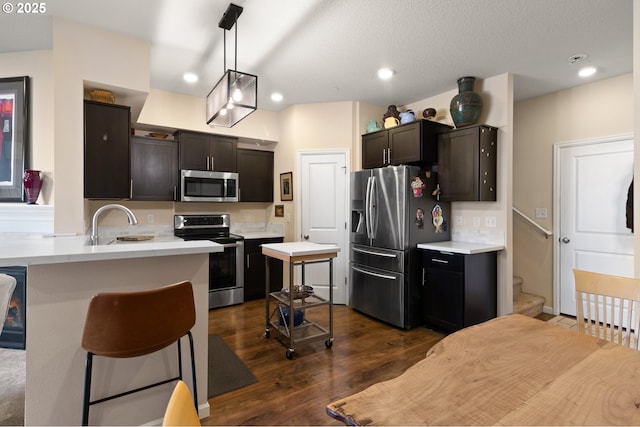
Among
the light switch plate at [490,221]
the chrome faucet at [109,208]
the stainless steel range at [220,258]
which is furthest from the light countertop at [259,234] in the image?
the light switch plate at [490,221]

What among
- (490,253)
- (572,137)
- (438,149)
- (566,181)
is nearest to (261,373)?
(490,253)

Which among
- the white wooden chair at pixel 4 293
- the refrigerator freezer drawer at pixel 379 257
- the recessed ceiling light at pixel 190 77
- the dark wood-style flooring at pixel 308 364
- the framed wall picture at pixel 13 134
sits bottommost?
the dark wood-style flooring at pixel 308 364

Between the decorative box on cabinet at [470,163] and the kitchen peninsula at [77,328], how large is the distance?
2641mm

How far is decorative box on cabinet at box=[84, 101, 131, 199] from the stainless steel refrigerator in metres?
2.53

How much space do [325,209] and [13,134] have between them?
3337 millimetres

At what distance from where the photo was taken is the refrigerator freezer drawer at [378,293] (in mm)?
3391

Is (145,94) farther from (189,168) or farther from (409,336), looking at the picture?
(409,336)

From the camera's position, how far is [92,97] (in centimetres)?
274

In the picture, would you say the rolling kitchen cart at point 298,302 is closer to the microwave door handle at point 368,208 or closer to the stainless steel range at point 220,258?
the microwave door handle at point 368,208

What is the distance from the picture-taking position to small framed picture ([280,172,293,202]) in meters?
4.56

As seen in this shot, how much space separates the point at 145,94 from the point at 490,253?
3726 mm

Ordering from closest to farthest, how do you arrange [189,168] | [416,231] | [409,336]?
[409,336] < [416,231] < [189,168]

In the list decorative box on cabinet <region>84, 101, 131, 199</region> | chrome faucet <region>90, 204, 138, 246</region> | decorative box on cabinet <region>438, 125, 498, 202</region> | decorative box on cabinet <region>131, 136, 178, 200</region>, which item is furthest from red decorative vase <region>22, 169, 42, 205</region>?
decorative box on cabinet <region>438, 125, 498, 202</region>

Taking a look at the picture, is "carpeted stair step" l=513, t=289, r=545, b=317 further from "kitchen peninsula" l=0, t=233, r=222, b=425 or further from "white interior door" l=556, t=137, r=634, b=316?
"kitchen peninsula" l=0, t=233, r=222, b=425
